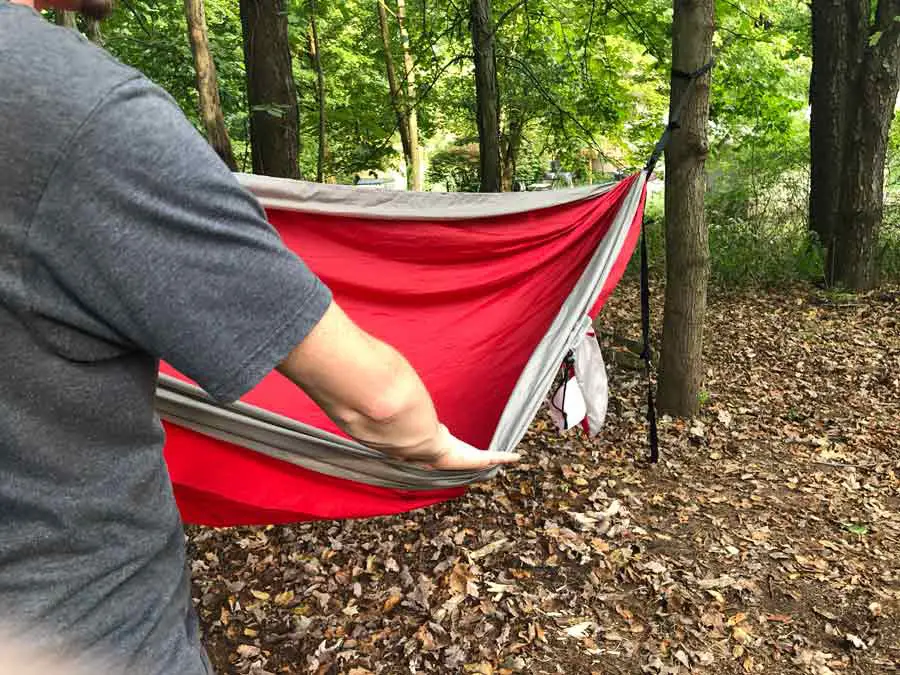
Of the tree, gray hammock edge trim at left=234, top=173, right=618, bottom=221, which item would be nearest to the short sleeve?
gray hammock edge trim at left=234, top=173, right=618, bottom=221

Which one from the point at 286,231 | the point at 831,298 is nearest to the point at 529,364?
the point at 286,231

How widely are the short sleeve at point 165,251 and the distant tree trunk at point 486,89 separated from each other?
5812mm

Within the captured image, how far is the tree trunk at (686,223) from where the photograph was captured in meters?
3.61

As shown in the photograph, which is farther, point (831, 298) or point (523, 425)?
point (831, 298)

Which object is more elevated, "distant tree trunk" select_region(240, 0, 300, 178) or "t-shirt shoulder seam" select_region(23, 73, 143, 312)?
"distant tree trunk" select_region(240, 0, 300, 178)

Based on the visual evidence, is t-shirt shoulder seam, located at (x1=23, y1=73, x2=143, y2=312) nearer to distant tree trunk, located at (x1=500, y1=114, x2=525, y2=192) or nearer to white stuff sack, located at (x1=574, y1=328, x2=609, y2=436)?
white stuff sack, located at (x1=574, y1=328, x2=609, y2=436)

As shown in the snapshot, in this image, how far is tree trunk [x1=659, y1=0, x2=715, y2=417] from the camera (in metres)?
3.61

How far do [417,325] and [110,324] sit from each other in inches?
70.9

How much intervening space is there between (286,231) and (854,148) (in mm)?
5990

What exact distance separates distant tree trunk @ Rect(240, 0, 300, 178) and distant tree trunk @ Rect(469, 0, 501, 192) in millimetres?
1968

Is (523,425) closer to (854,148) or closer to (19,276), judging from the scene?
(19,276)

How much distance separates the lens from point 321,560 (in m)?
3.14

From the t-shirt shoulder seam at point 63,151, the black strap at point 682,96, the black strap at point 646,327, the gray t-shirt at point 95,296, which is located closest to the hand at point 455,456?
the gray t-shirt at point 95,296

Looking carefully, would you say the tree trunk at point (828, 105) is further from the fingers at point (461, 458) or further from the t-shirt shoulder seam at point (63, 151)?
the t-shirt shoulder seam at point (63, 151)
